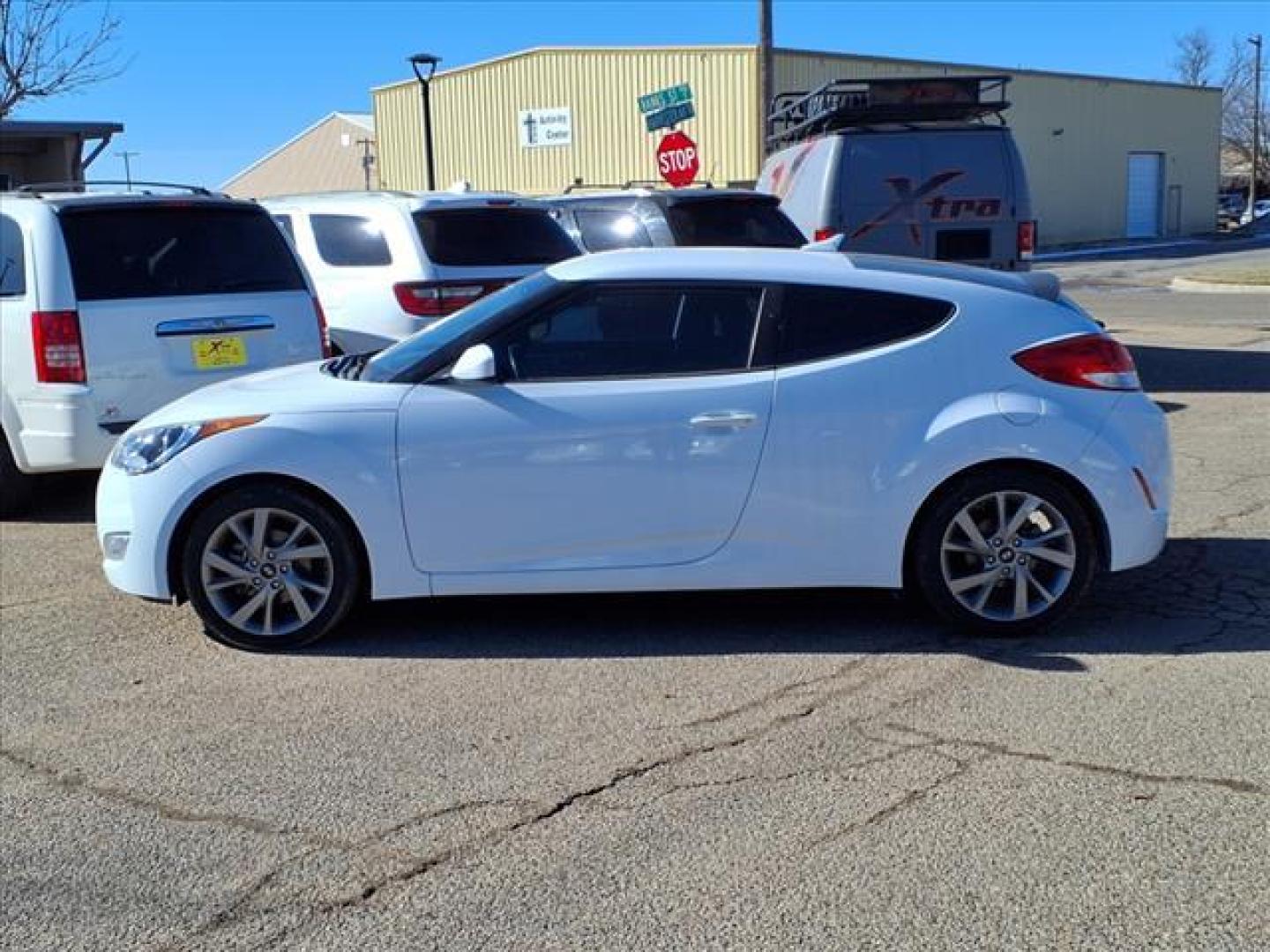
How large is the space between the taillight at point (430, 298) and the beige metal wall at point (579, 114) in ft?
101

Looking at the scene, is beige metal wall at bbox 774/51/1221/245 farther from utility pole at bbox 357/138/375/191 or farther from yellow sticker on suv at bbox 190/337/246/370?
yellow sticker on suv at bbox 190/337/246/370

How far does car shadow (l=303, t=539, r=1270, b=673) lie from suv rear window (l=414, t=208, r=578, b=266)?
4.00 m

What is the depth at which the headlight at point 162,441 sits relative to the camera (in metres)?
5.27

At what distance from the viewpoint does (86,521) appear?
7891 mm

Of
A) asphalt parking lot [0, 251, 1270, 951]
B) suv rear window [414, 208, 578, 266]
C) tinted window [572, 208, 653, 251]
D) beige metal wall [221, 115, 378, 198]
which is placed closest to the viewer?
asphalt parking lot [0, 251, 1270, 951]

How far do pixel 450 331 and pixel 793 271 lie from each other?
4.75ft

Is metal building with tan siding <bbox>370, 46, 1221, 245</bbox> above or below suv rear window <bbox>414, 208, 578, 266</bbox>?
above

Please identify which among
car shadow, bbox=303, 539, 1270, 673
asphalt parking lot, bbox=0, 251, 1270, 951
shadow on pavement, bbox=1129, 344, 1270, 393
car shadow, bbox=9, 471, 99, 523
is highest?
shadow on pavement, bbox=1129, 344, 1270, 393

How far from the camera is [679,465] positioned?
522 centimetres

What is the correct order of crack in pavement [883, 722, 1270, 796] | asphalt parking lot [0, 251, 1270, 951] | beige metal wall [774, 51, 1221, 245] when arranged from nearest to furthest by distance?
asphalt parking lot [0, 251, 1270, 951]
crack in pavement [883, 722, 1270, 796]
beige metal wall [774, 51, 1221, 245]

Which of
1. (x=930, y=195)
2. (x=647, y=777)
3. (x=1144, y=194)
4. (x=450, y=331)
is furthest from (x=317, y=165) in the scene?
(x=647, y=777)

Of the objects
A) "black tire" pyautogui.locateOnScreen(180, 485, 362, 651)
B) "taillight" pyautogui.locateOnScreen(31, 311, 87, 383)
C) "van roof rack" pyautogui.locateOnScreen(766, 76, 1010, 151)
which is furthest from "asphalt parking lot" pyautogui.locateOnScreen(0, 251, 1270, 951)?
"van roof rack" pyautogui.locateOnScreen(766, 76, 1010, 151)

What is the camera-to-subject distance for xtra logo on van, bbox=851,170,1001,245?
11.6 m

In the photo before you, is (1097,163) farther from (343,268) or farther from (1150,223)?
(343,268)
